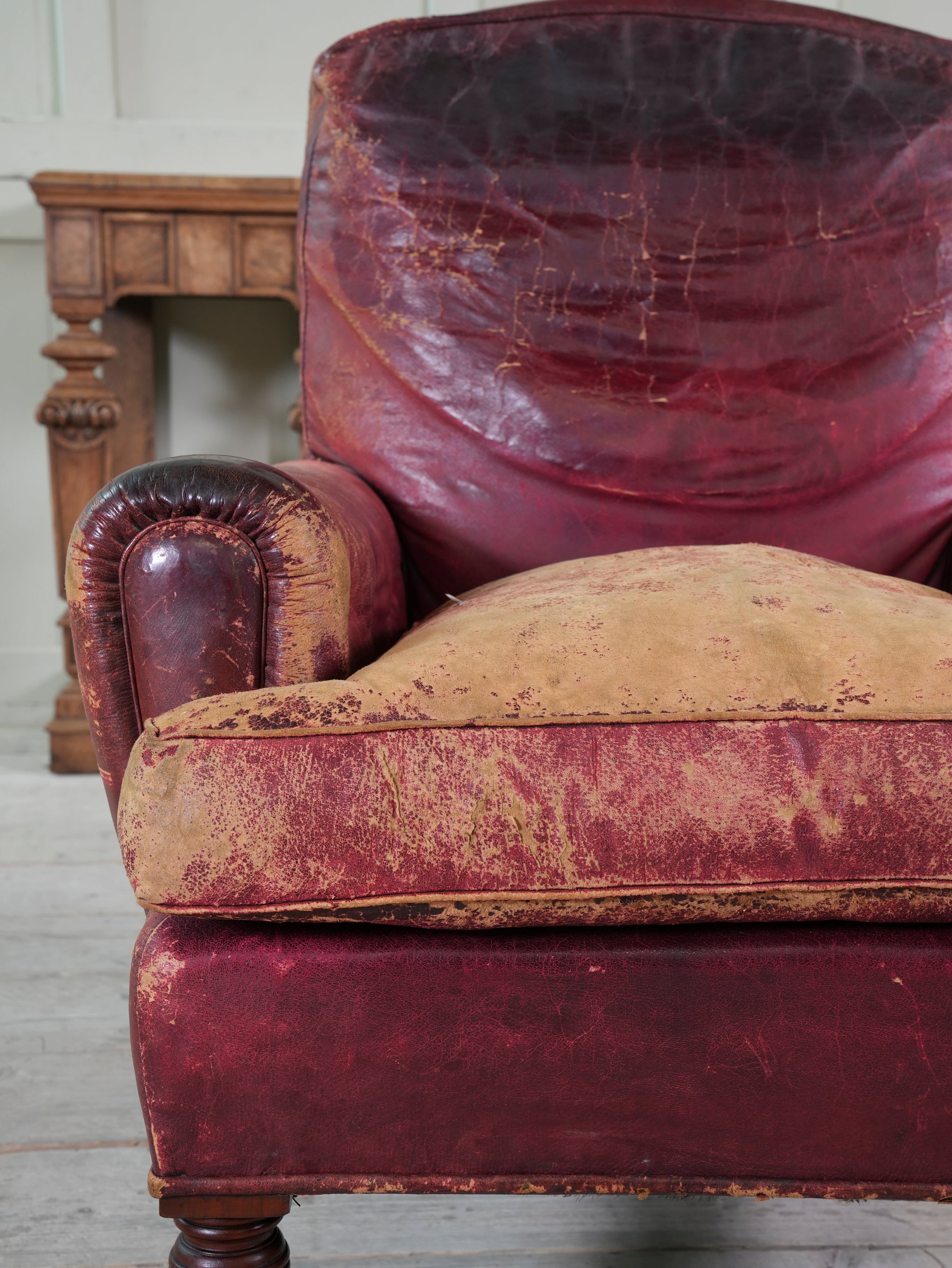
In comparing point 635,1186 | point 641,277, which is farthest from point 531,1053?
point 641,277

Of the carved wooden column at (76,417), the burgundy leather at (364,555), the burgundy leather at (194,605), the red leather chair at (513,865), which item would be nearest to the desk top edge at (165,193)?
the carved wooden column at (76,417)

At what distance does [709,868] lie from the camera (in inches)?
25.0

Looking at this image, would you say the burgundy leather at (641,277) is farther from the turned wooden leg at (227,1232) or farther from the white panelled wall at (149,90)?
the white panelled wall at (149,90)

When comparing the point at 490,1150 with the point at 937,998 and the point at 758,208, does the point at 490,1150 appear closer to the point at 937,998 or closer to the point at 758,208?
the point at 937,998

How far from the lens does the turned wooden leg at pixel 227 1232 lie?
0.68 metres

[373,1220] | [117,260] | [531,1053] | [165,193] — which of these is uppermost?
[165,193]

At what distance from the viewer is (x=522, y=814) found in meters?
0.63

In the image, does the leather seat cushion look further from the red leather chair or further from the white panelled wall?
the white panelled wall

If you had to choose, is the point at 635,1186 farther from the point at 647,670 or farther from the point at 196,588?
the point at 196,588

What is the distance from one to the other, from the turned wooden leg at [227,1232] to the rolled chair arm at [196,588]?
30 cm

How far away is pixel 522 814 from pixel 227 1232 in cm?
32

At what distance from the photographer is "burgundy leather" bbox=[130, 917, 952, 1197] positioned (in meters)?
0.65

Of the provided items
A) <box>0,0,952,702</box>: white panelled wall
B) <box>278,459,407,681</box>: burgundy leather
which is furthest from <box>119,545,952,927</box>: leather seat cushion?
<box>0,0,952,702</box>: white panelled wall

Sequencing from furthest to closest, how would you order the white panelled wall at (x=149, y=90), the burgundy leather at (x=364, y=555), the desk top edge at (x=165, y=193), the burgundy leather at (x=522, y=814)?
the white panelled wall at (x=149, y=90), the desk top edge at (x=165, y=193), the burgundy leather at (x=364, y=555), the burgundy leather at (x=522, y=814)
